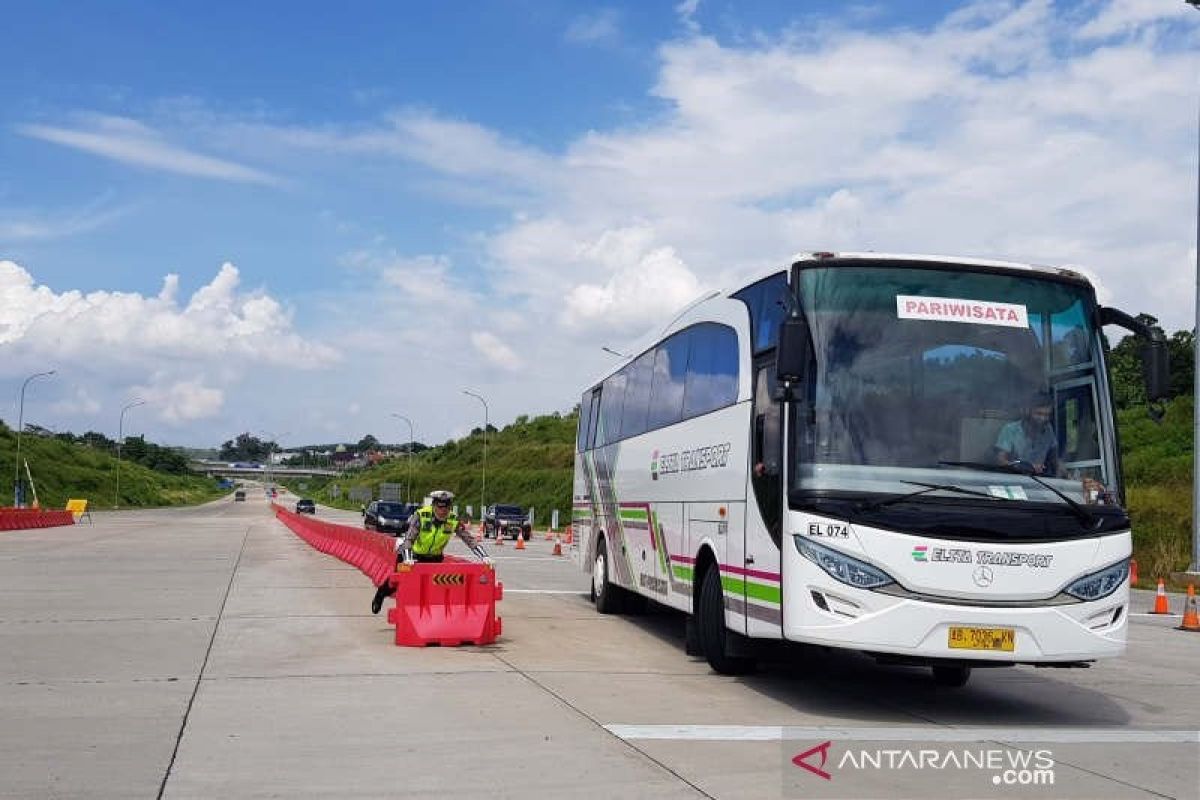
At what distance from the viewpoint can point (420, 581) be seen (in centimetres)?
1369

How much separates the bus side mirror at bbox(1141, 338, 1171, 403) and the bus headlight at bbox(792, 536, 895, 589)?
258 centimetres

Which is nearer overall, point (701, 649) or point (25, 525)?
point (701, 649)

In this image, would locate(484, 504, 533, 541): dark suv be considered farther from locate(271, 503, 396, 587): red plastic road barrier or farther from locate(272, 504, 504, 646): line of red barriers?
locate(272, 504, 504, 646): line of red barriers

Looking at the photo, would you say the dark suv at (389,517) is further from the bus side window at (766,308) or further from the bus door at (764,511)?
the bus door at (764,511)

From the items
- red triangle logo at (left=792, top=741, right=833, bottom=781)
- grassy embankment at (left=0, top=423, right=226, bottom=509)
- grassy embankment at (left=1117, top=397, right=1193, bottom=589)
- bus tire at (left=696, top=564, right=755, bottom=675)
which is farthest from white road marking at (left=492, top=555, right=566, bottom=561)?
grassy embankment at (left=0, top=423, right=226, bottom=509)

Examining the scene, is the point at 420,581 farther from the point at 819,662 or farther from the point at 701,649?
the point at 819,662

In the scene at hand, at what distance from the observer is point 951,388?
32.0 ft

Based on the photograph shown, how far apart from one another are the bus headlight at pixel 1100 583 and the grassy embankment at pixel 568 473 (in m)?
1.21

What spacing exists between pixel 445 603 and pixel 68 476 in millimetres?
111634

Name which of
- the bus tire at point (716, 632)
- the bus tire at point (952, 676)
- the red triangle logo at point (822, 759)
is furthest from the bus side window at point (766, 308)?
the bus tire at point (952, 676)

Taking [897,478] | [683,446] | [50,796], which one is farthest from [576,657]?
[50,796]

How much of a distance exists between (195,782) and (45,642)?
7690 mm

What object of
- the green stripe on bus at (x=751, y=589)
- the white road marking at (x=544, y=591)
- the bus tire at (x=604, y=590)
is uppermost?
the green stripe on bus at (x=751, y=589)

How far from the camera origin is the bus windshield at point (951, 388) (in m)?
9.54
